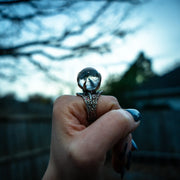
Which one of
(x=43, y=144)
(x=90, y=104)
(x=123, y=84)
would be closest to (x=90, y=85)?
(x=90, y=104)

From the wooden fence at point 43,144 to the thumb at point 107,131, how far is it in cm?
400

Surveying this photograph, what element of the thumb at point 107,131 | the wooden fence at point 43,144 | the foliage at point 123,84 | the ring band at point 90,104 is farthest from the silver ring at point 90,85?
the foliage at point 123,84

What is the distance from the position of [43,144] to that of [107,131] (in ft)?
17.0

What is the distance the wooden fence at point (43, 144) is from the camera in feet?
14.1

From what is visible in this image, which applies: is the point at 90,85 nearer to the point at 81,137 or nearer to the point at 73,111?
the point at 73,111

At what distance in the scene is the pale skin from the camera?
0.70 metres

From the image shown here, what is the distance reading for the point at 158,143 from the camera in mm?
7871

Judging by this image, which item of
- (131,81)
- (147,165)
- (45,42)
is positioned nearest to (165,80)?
(131,81)

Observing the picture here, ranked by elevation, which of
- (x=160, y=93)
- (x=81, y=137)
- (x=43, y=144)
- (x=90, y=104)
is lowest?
(x=43, y=144)

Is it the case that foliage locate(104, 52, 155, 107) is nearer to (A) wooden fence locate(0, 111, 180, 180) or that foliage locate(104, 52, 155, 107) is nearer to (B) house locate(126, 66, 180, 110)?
(B) house locate(126, 66, 180, 110)

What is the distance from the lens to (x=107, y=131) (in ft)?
2.40

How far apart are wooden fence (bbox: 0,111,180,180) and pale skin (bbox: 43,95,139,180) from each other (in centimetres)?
383

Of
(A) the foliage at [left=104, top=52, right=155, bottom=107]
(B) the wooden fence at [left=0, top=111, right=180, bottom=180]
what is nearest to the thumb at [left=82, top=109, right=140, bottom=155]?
(B) the wooden fence at [left=0, top=111, right=180, bottom=180]

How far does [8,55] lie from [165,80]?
9.86m
